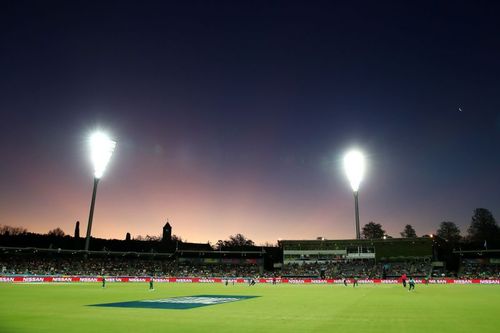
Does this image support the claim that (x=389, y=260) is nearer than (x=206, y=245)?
Yes

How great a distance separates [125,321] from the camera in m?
19.7

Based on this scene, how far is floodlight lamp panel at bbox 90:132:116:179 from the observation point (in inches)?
2761

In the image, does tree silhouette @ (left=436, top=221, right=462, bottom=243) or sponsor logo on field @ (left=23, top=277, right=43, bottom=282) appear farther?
tree silhouette @ (left=436, top=221, right=462, bottom=243)

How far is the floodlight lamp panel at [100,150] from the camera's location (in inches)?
2761

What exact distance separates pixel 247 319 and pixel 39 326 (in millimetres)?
10162

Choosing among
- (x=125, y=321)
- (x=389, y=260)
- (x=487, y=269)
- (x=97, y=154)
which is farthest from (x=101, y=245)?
(x=125, y=321)

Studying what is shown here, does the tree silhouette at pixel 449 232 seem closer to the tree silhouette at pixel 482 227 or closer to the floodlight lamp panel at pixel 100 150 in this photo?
Result: the tree silhouette at pixel 482 227

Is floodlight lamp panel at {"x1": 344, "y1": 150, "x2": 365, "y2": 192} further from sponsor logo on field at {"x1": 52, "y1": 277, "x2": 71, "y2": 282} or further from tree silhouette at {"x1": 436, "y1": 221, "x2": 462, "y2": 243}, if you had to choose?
tree silhouette at {"x1": 436, "y1": 221, "x2": 462, "y2": 243}

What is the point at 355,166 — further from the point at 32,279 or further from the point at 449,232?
the point at 449,232

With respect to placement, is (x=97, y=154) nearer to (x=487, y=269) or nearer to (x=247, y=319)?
(x=247, y=319)

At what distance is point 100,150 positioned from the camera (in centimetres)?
6994

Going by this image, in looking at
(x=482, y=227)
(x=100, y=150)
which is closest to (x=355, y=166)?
(x=100, y=150)

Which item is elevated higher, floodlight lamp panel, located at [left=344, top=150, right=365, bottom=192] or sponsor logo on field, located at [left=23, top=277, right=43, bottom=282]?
floodlight lamp panel, located at [left=344, top=150, right=365, bottom=192]

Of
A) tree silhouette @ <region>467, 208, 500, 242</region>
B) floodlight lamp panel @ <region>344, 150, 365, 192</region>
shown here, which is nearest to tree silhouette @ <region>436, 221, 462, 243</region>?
tree silhouette @ <region>467, 208, 500, 242</region>
